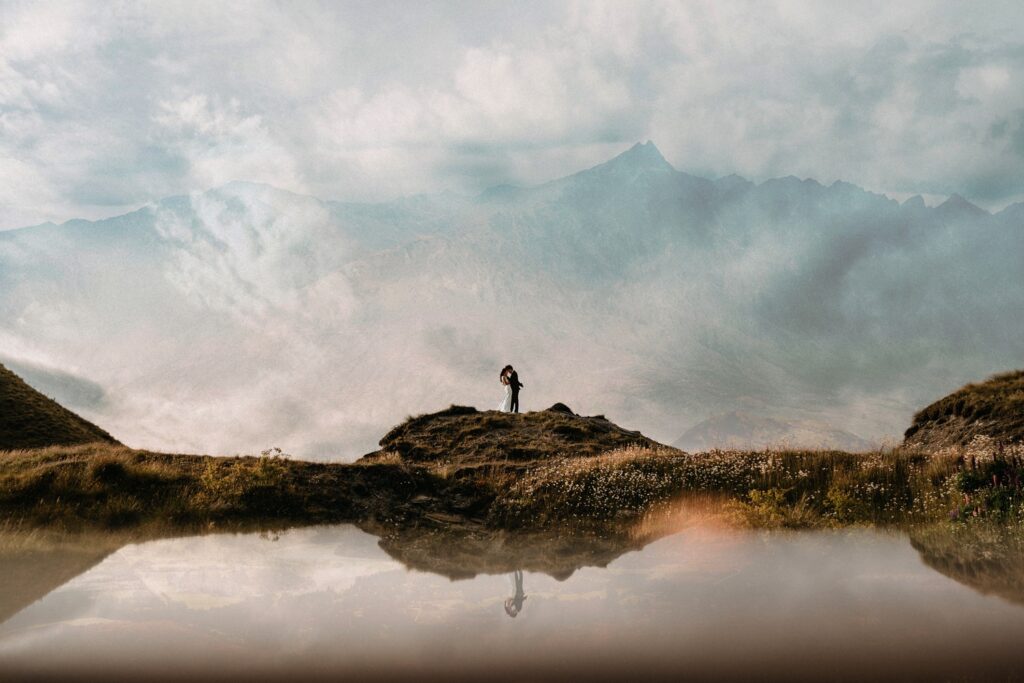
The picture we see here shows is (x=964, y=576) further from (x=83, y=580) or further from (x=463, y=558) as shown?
(x=83, y=580)

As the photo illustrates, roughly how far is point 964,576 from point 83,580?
1053 cm

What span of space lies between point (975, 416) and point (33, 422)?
33733mm

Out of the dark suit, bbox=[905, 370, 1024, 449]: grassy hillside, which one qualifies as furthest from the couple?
bbox=[905, 370, 1024, 449]: grassy hillside

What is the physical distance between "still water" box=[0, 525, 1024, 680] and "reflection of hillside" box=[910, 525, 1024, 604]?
24 centimetres

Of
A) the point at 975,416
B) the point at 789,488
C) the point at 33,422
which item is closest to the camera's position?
the point at 789,488

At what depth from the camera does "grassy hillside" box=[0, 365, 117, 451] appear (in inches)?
1117

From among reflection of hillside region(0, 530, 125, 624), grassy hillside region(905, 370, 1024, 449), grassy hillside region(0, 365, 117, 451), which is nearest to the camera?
reflection of hillside region(0, 530, 125, 624)

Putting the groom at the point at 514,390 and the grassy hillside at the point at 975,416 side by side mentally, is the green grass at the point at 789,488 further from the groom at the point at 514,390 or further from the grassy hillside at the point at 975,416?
the groom at the point at 514,390

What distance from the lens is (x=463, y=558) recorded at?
35.9 ft

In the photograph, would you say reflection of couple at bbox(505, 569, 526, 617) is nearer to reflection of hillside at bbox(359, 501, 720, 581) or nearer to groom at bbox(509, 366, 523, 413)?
reflection of hillside at bbox(359, 501, 720, 581)

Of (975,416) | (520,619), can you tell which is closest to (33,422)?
(520,619)

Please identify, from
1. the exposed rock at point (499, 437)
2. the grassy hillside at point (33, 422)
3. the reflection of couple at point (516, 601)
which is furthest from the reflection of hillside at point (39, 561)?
the grassy hillside at point (33, 422)

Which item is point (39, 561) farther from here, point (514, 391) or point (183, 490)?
point (514, 391)

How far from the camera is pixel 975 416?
23.6 m
